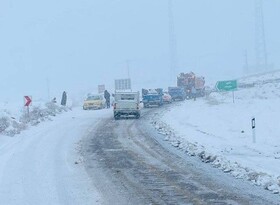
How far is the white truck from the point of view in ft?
125

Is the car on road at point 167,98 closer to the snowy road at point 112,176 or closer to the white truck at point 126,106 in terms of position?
the white truck at point 126,106

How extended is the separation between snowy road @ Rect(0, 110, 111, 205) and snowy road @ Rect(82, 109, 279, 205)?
0.41 metres

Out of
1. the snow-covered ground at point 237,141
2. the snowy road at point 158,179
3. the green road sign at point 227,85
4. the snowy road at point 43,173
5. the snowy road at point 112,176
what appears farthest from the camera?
the green road sign at point 227,85

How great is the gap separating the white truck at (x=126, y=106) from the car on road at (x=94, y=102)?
14.1m

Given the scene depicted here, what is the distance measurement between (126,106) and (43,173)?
2439cm

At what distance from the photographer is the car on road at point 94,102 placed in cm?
5331

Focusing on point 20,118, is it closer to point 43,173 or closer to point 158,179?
point 43,173

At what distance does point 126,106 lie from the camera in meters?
38.4

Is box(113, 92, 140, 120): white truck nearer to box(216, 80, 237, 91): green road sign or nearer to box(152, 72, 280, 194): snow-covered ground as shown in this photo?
box(152, 72, 280, 194): snow-covered ground

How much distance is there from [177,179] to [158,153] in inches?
191

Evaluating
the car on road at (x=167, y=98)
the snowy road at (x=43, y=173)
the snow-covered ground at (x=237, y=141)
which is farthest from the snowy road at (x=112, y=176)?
the car on road at (x=167, y=98)

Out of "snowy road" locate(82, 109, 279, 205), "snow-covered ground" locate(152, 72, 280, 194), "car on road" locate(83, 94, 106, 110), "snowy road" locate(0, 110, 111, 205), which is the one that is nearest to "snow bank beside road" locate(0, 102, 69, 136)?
"snowy road" locate(0, 110, 111, 205)

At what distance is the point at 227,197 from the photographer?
10.4 m

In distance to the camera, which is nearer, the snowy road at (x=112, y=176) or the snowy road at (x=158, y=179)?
the snowy road at (x=158, y=179)
